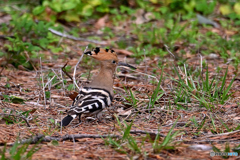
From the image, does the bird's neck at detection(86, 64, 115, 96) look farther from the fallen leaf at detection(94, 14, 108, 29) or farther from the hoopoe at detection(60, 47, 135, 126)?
the fallen leaf at detection(94, 14, 108, 29)

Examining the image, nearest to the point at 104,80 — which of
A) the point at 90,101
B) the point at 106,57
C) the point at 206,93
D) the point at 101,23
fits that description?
the point at 106,57

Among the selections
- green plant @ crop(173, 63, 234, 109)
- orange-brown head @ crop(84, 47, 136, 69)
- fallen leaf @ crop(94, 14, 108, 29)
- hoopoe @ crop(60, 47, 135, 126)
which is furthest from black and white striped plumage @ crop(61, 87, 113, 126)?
fallen leaf @ crop(94, 14, 108, 29)

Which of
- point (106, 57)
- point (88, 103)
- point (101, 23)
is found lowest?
point (88, 103)

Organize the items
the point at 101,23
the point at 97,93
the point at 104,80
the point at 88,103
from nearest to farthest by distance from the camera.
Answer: the point at 88,103
the point at 97,93
the point at 104,80
the point at 101,23

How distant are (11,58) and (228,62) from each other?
120 inches

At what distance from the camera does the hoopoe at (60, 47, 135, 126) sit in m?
3.17

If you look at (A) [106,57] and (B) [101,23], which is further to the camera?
(B) [101,23]

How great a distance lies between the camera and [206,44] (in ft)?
19.7

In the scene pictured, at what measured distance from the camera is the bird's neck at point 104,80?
11.9ft

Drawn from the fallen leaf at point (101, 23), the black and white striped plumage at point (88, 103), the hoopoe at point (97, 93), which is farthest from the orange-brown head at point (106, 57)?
the fallen leaf at point (101, 23)

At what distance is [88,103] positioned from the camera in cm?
326

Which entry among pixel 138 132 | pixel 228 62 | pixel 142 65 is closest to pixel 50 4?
pixel 142 65

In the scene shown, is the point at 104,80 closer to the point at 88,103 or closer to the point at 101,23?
the point at 88,103

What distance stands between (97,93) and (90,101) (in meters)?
0.17
